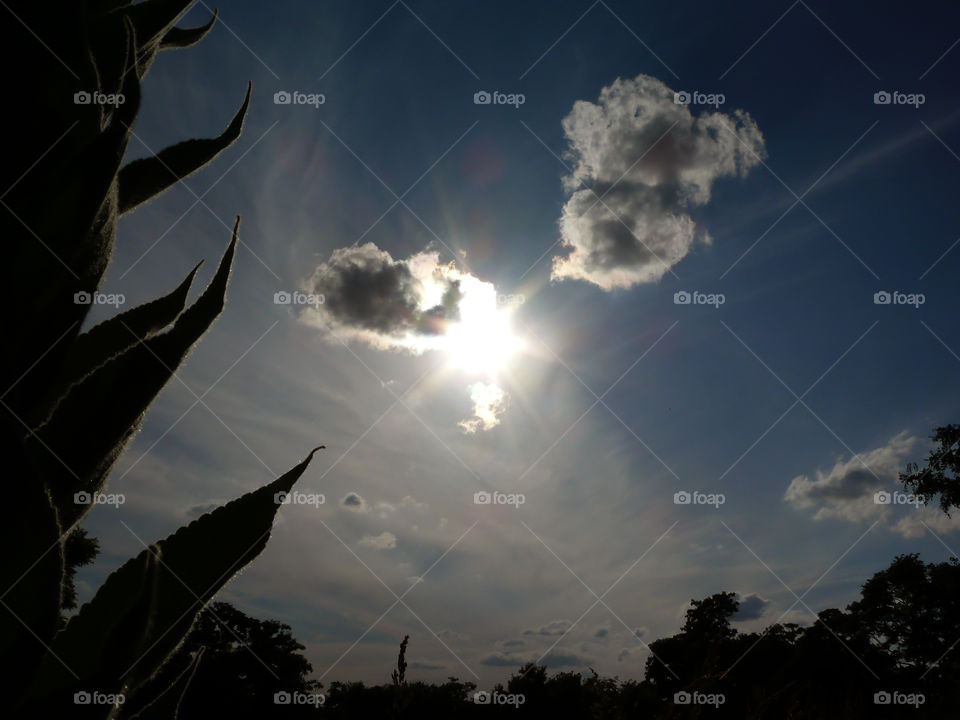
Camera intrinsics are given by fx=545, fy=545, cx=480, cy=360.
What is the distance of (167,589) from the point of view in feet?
2.47

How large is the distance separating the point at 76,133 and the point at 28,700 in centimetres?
73

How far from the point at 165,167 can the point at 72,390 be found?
1.52 ft

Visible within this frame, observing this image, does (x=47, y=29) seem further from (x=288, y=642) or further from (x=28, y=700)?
(x=288, y=642)

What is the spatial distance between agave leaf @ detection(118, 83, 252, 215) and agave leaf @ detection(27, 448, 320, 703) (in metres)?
0.57

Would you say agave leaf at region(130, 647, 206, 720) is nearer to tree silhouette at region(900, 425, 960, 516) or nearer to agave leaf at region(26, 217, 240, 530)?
agave leaf at region(26, 217, 240, 530)

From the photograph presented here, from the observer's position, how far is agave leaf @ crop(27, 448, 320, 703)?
0.69 metres

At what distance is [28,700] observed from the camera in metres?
0.65

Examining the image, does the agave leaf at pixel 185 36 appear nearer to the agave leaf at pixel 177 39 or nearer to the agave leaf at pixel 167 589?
the agave leaf at pixel 177 39

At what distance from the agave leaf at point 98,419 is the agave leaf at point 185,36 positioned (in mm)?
790

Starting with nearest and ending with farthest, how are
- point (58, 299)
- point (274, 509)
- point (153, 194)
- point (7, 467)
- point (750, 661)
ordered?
point (7, 467) < point (58, 299) < point (274, 509) < point (153, 194) < point (750, 661)

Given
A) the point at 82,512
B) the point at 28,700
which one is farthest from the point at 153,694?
the point at 82,512

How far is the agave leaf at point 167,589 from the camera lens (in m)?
0.69

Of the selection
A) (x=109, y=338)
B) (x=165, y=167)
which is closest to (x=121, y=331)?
(x=109, y=338)

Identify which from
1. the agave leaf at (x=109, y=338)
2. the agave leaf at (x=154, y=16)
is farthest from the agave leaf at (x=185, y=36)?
the agave leaf at (x=109, y=338)
